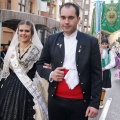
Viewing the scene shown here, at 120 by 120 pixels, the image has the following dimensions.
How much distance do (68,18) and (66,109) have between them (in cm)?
82

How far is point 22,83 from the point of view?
3.95 metres

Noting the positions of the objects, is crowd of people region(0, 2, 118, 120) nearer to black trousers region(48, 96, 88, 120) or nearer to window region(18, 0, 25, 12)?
black trousers region(48, 96, 88, 120)

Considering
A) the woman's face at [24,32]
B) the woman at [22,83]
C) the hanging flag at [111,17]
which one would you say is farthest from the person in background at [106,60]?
the hanging flag at [111,17]

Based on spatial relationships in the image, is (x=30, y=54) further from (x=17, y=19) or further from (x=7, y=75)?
(x=17, y=19)

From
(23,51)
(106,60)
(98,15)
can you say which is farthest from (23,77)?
(98,15)

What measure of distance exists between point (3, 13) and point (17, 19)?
109 centimetres

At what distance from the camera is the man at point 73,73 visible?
2643 mm

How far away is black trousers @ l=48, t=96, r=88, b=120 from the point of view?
8.84 feet

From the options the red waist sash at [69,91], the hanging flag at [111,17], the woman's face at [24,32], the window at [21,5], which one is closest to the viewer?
the red waist sash at [69,91]

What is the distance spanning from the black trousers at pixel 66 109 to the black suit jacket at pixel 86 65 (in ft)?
0.21

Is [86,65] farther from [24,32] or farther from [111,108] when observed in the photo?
[111,108]

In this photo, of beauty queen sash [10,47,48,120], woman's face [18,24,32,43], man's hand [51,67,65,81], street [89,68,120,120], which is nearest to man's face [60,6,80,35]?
man's hand [51,67,65,81]

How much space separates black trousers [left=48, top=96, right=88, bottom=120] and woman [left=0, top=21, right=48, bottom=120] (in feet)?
3.98

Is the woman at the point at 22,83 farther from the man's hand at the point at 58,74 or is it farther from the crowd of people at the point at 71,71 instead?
the man's hand at the point at 58,74
